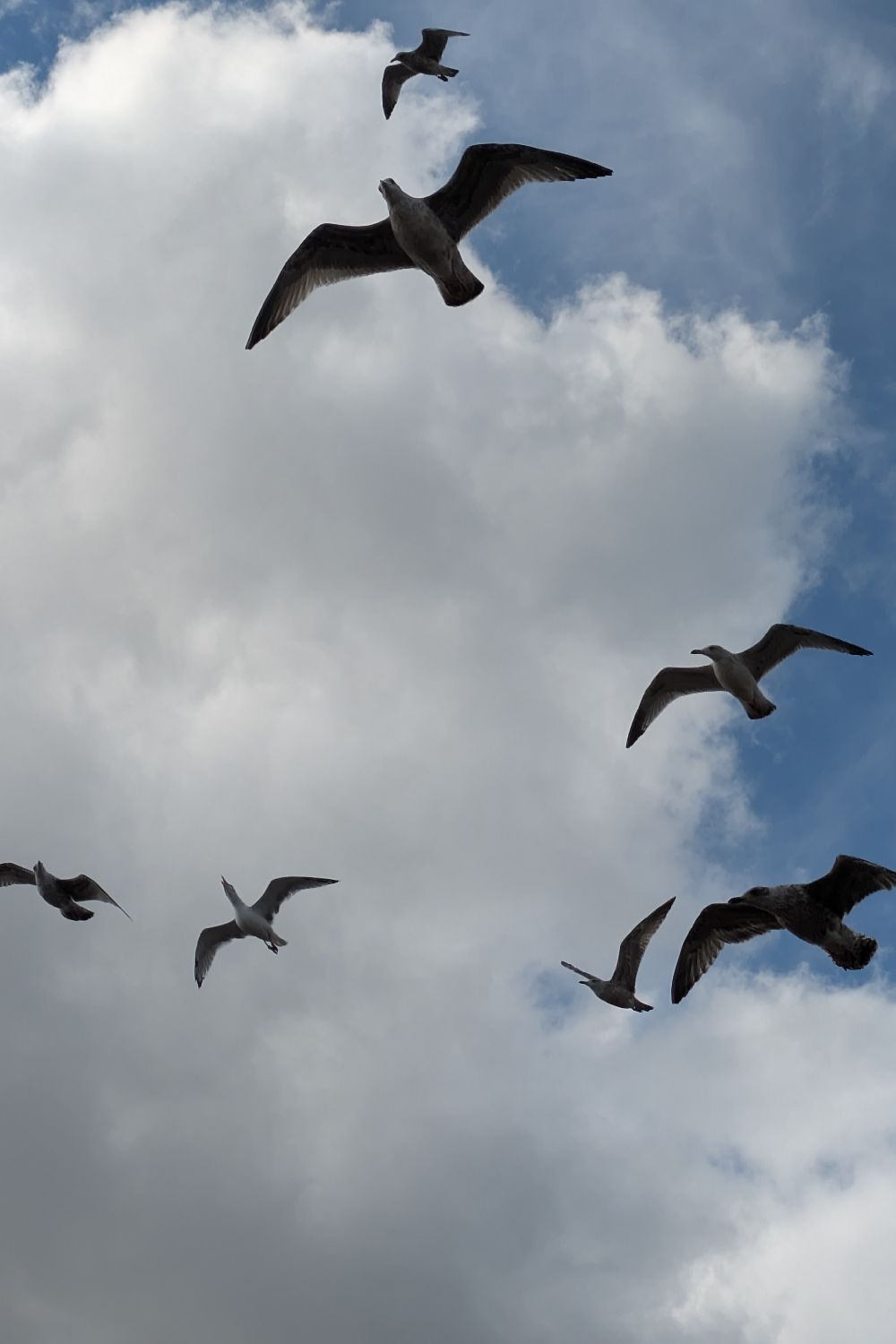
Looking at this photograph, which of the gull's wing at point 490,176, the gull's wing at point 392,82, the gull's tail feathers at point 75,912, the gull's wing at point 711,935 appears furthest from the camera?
the gull's tail feathers at point 75,912

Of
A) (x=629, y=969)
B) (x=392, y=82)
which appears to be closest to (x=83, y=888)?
(x=629, y=969)

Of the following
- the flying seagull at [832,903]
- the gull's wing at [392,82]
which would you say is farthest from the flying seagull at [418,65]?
the flying seagull at [832,903]

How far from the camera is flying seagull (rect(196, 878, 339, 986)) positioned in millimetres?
29344

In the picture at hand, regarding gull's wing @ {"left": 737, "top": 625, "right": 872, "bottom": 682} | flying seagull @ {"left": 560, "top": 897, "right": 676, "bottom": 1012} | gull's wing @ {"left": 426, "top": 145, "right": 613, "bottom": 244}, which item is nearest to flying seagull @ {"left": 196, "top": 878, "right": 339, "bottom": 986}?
flying seagull @ {"left": 560, "top": 897, "right": 676, "bottom": 1012}

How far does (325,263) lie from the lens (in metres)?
22.1

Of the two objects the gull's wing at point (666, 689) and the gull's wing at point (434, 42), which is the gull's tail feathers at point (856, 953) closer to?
the gull's wing at point (666, 689)

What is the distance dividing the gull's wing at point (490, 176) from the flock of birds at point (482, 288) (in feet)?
0.05

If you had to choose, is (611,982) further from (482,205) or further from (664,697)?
(482,205)

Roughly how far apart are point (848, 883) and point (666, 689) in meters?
8.01

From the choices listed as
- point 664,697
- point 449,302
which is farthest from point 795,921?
point 449,302

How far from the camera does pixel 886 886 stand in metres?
20.4

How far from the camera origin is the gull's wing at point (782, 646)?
2548 centimetres

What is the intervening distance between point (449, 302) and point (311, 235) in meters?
3.04

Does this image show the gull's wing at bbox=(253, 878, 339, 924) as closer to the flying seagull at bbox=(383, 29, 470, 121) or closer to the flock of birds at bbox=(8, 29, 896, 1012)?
the flock of birds at bbox=(8, 29, 896, 1012)
